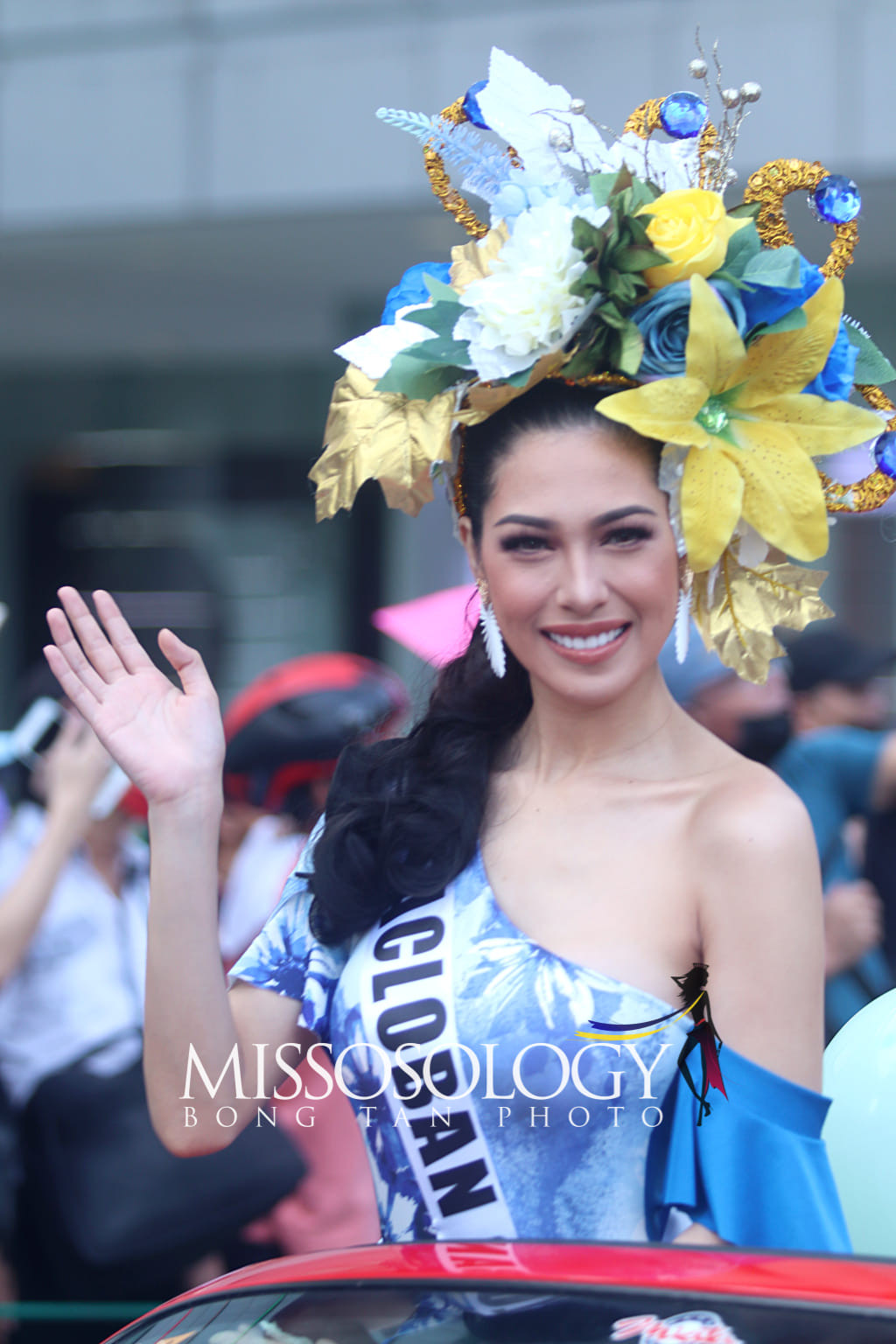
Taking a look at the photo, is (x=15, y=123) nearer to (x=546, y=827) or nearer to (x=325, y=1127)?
(x=325, y=1127)

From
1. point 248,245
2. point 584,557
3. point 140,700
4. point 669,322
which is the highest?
point 248,245

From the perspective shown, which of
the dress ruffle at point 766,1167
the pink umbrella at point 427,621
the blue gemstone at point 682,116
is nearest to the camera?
the dress ruffle at point 766,1167

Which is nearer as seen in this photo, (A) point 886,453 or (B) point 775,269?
(B) point 775,269

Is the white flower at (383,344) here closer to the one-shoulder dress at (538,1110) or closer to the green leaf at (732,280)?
the green leaf at (732,280)

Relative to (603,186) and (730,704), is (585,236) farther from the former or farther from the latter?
(730,704)

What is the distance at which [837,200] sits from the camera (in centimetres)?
156


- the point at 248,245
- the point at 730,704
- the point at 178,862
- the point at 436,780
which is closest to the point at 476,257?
the point at 436,780

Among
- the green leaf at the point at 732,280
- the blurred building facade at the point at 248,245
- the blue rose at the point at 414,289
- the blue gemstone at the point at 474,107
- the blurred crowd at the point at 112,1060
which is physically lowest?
the blurred crowd at the point at 112,1060

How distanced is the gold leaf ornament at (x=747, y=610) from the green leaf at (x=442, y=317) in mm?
389

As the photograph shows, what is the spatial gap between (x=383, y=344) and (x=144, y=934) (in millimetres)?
1780

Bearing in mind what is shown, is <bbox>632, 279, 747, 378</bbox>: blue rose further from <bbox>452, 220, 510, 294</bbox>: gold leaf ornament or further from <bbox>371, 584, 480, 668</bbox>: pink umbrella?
<bbox>371, 584, 480, 668</bbox>: pink umbrella

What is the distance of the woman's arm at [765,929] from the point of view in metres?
1.38

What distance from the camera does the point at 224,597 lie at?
895cm

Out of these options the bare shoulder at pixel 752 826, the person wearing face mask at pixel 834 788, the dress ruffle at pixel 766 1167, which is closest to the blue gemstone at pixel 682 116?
the bare shoulder at pixel 752 826
